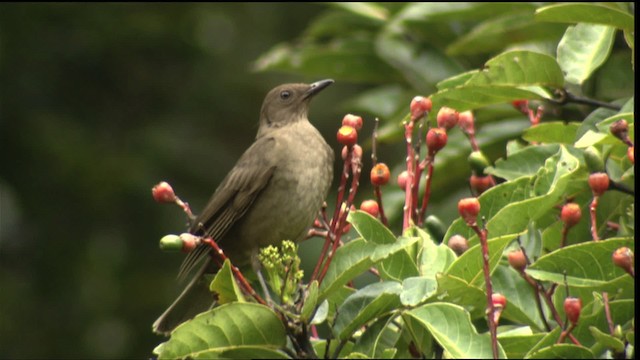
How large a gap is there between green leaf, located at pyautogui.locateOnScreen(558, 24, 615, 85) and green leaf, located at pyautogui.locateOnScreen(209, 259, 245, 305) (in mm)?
1520

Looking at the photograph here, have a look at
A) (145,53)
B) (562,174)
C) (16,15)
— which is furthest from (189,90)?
(562,174)

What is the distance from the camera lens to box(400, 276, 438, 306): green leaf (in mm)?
3059

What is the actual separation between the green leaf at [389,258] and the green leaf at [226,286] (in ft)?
1.26

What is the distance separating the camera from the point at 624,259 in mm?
3061

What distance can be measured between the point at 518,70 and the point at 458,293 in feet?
3.74

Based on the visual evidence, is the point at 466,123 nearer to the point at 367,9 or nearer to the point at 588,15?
the point at 588,15

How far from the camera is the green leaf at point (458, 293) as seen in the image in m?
3.15

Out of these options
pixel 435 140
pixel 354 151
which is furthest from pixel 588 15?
pixel 354 151

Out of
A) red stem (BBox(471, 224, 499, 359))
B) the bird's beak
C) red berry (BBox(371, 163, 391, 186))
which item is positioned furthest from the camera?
the bird's beak

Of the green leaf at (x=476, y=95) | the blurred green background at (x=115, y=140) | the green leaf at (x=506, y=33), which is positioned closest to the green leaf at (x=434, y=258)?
the green leaf at (x=476, y=95)

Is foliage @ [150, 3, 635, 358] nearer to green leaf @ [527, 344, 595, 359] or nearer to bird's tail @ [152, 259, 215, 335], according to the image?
green leaf @ [527, 344, 595, 359]

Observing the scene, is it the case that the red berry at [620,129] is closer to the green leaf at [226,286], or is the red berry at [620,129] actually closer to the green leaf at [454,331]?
the green leaf at [454,331]

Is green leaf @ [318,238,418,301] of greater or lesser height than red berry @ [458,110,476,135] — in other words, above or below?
below

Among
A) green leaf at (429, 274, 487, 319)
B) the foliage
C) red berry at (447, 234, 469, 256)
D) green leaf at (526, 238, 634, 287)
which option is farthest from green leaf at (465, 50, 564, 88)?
green leaf at (429, 274, 487, 319)
